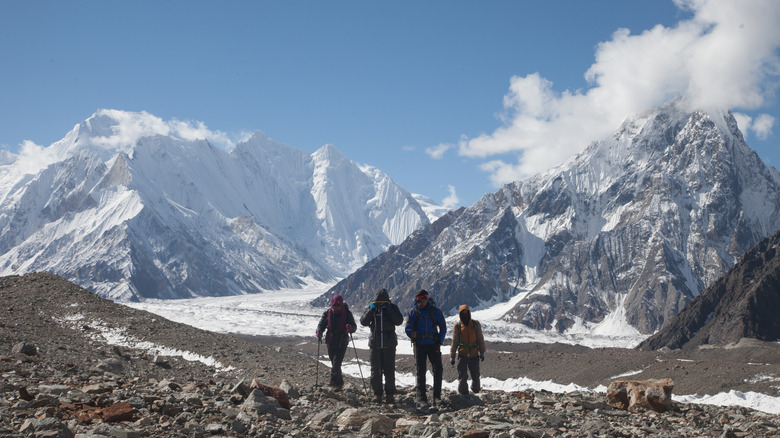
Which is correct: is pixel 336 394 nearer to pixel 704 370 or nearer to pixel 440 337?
pixel 440 337

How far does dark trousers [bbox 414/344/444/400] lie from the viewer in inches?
715

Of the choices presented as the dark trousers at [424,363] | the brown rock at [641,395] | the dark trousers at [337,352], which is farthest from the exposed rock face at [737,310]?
the dark trousers at [424,363]

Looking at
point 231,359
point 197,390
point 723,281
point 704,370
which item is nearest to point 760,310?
point 723,281

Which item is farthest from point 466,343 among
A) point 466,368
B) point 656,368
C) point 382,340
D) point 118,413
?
point 656,368

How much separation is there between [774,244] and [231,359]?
147 meters

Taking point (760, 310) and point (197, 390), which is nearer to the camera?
point (197, 390)

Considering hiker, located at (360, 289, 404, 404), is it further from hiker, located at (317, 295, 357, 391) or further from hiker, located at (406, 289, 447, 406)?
hiker, located at (317, 295, 357, 391)

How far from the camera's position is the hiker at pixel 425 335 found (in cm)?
1825

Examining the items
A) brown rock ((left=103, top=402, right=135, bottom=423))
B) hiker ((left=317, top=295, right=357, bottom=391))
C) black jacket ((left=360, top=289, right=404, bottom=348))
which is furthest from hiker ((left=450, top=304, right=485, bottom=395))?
brown rock ((left=103, top=402, right=135, bottom=423))

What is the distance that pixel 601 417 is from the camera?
1625cm

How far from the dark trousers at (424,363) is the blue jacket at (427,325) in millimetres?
176

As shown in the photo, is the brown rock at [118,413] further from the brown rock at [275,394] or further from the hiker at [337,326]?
the hiker at [337,326]

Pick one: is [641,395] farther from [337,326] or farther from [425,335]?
[337,326]

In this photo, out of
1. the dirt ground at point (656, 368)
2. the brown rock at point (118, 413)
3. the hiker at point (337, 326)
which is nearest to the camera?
the brown rock at point (118, 413)
